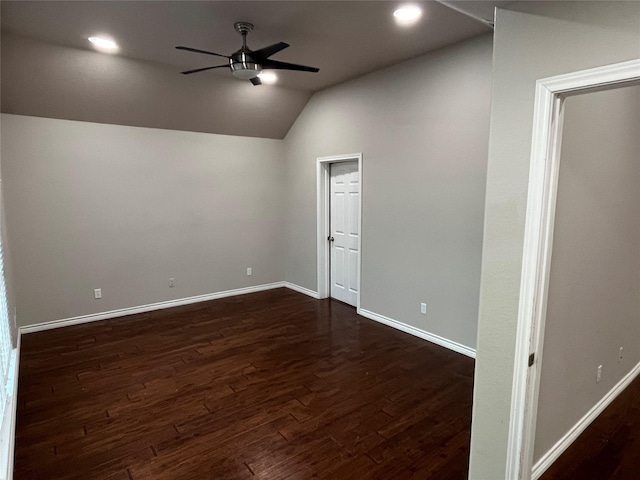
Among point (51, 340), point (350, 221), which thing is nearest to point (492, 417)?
point (350, 221)

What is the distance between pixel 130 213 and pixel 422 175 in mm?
3787

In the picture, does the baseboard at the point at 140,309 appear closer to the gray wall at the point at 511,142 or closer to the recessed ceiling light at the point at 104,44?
the recessed ceiling light at the point at 104,44

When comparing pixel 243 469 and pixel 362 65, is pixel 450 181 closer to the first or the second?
pixel 362 65

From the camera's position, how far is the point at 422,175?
396cm

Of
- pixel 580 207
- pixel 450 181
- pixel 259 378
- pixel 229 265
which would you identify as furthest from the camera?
pixel 229 265

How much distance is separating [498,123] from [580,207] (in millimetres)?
818

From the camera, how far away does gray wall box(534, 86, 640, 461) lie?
1.95 m

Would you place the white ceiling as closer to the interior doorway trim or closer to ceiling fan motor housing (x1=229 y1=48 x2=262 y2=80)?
ceiling fan motor housing (x1=229 y1=48 x2=262 y2=80)

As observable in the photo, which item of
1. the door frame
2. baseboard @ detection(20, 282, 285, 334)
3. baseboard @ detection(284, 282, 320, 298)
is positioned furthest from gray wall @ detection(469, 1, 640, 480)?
baseboard @ detection(20, 282, 285, 334)

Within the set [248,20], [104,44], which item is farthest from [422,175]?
[104,44]

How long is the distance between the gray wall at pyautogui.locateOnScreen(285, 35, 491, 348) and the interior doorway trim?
6.13 feet

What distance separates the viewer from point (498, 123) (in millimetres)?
1682

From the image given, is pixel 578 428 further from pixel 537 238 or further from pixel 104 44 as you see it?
pixel 104 44

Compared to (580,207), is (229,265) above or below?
below
